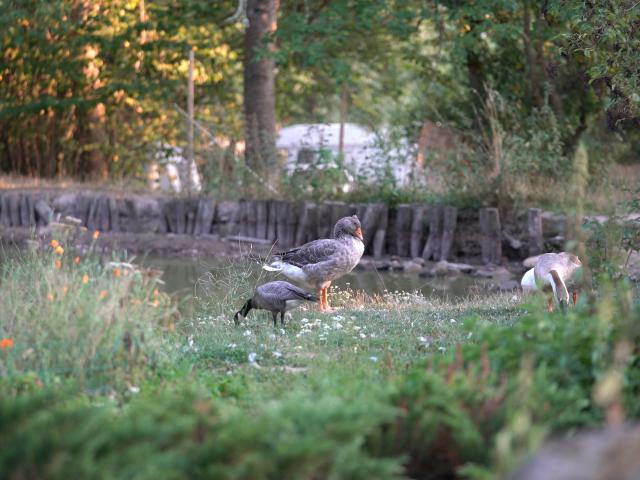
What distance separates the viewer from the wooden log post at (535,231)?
60.3ft

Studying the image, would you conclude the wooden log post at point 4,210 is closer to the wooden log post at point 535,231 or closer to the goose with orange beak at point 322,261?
the wooden log post at point 535,231

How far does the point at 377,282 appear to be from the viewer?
17094mm

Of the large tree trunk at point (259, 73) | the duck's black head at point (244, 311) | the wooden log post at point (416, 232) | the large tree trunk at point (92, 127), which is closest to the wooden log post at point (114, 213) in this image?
the large tree trunk at point (259, 73)

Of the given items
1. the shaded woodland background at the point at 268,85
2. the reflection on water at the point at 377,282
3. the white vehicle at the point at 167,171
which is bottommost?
the reflection on water at the point at 377,282

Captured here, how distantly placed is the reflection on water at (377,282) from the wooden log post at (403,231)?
5.38 feet

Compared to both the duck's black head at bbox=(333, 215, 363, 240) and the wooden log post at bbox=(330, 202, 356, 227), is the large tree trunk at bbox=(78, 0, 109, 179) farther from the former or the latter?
the duck's black head at bbox=(333, 215, 363, 240)

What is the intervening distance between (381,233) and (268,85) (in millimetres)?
6422

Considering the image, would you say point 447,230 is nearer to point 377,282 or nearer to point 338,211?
point 338,211

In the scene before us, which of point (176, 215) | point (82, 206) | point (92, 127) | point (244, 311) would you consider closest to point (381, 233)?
point (176, 215)

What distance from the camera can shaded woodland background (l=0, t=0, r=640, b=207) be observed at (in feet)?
70.4

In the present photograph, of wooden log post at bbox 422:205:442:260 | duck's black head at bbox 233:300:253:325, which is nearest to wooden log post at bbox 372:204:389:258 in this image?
wooden log post at bbox 422:205:442:260

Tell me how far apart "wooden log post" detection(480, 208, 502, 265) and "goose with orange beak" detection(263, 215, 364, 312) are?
7641 mm

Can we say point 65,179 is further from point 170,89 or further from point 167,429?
point 167,429

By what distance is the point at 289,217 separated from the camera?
21.1 meters
